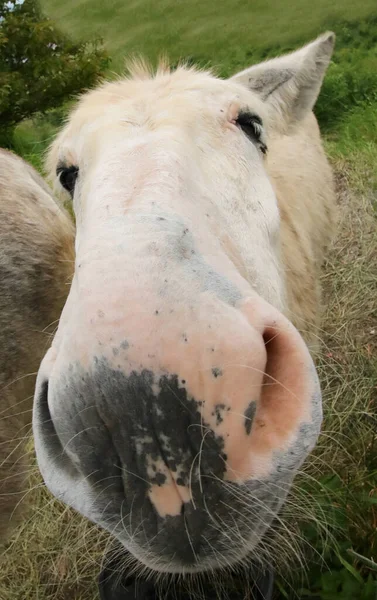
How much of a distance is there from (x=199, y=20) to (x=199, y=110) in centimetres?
1081

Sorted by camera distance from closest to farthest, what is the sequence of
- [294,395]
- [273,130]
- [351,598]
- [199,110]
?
1. [294,395]
2. [199,110]
3. [351,598]
4. [273,130]

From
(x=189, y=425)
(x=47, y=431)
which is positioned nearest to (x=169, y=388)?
(x=189, y=425)

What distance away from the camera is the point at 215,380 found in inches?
38.1

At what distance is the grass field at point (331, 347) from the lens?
2135 mm

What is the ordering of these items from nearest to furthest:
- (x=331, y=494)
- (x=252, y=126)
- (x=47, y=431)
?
(x=47, y=431)
(x=252, y=126)
(x=331, y=494)

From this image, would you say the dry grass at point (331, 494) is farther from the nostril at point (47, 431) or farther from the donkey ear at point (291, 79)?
the donkey ear at point (291, 79)

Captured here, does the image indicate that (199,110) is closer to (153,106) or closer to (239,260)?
(153,106)

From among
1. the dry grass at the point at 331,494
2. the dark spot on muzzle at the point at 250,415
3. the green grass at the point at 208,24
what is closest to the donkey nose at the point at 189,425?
the dark spot on muzzle at the point at 250,415

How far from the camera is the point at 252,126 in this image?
1.92 m

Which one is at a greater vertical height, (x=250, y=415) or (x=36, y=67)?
(x=250, y=415)

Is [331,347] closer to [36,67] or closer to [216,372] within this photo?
[216,372]

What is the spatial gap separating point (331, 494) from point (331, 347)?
150 centimetres

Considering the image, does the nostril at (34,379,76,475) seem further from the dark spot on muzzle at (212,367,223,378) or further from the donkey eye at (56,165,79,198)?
the donkey eye at (56,165,79,198)

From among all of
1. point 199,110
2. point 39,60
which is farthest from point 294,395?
point 39,60
